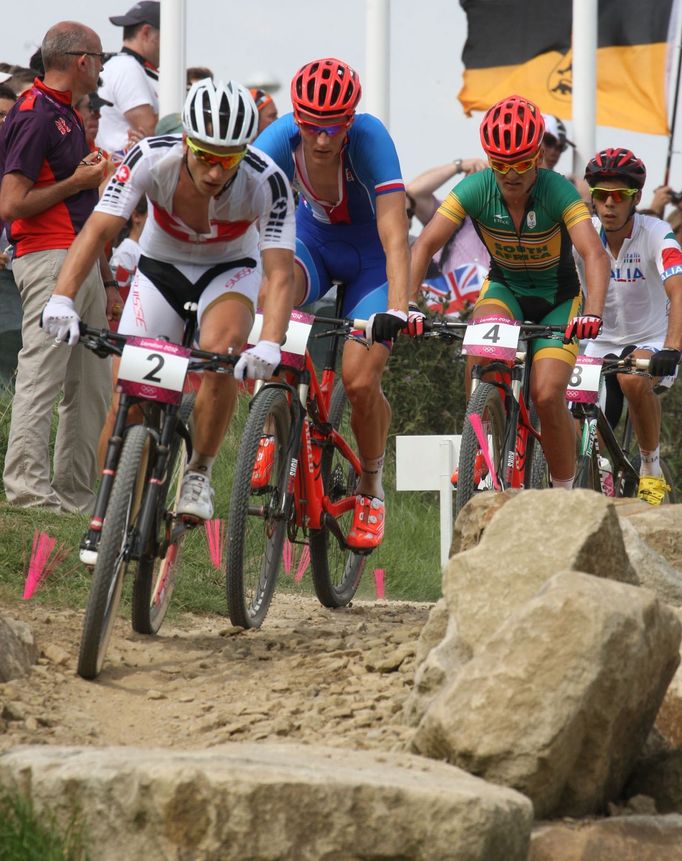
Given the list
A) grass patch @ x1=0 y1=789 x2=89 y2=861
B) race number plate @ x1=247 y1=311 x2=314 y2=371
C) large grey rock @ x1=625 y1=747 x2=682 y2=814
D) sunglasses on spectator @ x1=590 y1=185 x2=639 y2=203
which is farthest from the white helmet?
sunglasses on spectator @ x1=590 y1=185 x2=639 y2=203

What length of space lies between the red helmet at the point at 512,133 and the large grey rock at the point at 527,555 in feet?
10.9

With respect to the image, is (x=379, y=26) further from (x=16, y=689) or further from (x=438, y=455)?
(x=16, y=689)

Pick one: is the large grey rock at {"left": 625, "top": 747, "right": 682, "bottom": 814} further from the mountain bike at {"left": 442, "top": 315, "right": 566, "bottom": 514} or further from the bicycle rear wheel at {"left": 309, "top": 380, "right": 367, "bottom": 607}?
the mountain bike at {"left": 442, "top": 315, "right": 566, "bottom": 514}

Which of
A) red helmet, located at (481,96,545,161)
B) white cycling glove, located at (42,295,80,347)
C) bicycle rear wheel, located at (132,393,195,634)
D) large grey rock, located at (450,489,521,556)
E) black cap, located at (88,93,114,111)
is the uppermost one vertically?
black cap, located at (88,93,114,111)

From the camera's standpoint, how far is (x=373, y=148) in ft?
23.8

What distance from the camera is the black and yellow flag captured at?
1578 cm

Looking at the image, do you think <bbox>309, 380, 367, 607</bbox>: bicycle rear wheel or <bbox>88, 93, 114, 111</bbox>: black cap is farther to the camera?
<bbox>88, 93, 114, 111</bbox>: black cap

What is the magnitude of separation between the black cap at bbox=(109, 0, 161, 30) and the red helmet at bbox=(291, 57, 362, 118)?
3498 mm

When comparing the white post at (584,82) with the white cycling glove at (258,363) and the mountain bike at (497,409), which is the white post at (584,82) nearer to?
the mountain bike at (497,409)

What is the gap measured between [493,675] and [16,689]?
182 cm

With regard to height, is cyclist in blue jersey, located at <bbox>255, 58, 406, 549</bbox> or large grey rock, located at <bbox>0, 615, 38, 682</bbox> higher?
cyclist in blue jersey, located at <bbox>255, 58, 406, 549</bbox>

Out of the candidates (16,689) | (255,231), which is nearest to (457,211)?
(255,231)

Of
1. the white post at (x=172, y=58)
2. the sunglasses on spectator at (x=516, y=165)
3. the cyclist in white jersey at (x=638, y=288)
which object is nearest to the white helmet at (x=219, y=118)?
the sunglasses on spectator at (x=516, y=165)

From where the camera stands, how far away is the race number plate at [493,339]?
779 cm
